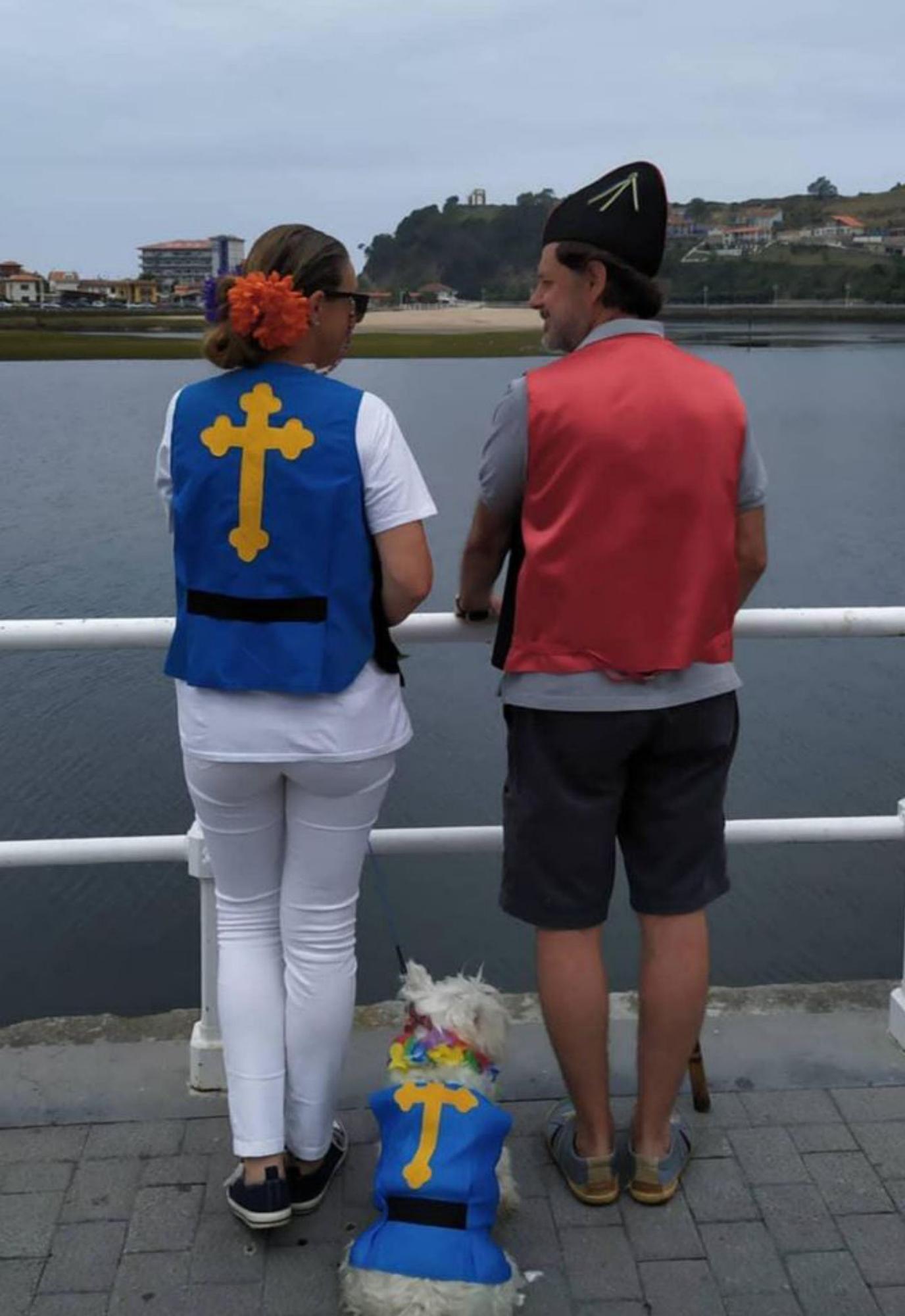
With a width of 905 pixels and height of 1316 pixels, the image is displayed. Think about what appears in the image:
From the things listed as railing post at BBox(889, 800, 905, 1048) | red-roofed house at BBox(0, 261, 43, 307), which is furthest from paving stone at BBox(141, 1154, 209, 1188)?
red-roofed house at BBox(0, 261, 43, 307)

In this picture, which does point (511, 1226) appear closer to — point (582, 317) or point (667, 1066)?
point (667, 1066)

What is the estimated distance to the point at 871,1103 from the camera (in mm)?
2490

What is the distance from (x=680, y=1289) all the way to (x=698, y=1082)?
0.47m

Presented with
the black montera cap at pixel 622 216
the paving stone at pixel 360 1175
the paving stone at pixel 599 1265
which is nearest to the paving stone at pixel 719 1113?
the paving stone at pixel 599 1265

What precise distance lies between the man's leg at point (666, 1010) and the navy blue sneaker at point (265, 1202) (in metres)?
0.59

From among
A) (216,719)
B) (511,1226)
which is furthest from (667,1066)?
(216,719)

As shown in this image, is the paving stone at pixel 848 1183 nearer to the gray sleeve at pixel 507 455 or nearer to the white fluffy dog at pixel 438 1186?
the white fluffy dog at pixel 438 1186

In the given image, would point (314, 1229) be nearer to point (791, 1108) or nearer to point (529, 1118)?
point (529, 1118)

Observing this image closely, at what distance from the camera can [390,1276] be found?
Answer: 188 cm

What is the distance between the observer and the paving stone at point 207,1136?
2.38 metres

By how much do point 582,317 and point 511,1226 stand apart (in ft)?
4.67

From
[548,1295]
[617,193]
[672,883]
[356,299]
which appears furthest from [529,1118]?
[617,193]

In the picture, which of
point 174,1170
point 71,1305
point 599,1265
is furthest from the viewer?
point 174,1170

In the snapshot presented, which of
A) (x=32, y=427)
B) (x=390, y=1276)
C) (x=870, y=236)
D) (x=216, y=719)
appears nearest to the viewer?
(x=390, y=1276)
